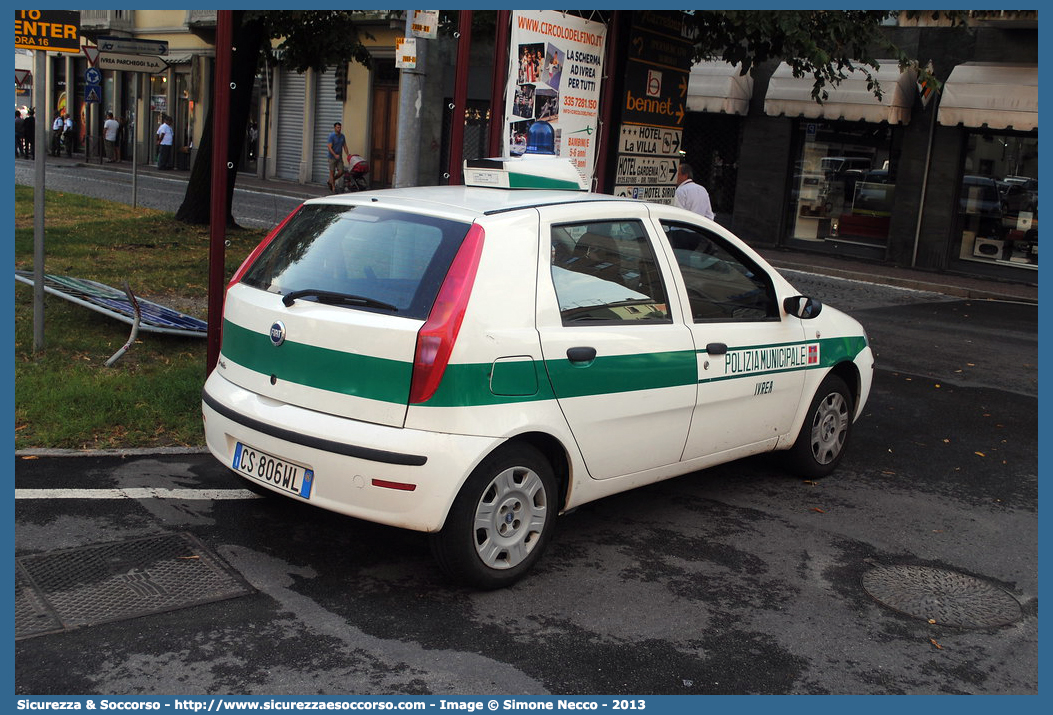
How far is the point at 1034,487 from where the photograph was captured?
6742 mm

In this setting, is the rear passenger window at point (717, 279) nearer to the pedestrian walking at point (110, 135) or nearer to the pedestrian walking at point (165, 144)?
the pedestrian walking at point (165, 144)

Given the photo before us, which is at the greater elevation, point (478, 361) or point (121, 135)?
point (121, 135)

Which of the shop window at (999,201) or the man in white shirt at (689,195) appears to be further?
the shop window at (999,201)

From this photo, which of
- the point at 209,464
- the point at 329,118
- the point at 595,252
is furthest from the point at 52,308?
the point at 329,118

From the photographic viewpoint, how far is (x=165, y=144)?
35.8 m

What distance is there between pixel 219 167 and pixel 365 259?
2325mm

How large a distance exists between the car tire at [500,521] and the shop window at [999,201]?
17070mm

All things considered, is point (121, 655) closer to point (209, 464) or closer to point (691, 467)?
point (209, 464)

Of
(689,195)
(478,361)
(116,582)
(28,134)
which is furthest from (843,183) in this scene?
(28,134)

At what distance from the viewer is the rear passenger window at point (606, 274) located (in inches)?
188

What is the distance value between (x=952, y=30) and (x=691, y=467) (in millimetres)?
16632

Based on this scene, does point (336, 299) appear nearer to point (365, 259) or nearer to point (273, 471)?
point (365, 259)

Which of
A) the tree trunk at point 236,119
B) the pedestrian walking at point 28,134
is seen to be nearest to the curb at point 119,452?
the tree trunk at point 236,119

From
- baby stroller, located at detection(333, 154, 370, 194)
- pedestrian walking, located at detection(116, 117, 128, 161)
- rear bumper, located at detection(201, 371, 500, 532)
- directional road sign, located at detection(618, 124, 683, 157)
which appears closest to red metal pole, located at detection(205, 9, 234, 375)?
rear bumper, located at detection(201, 371, 500, 532)
